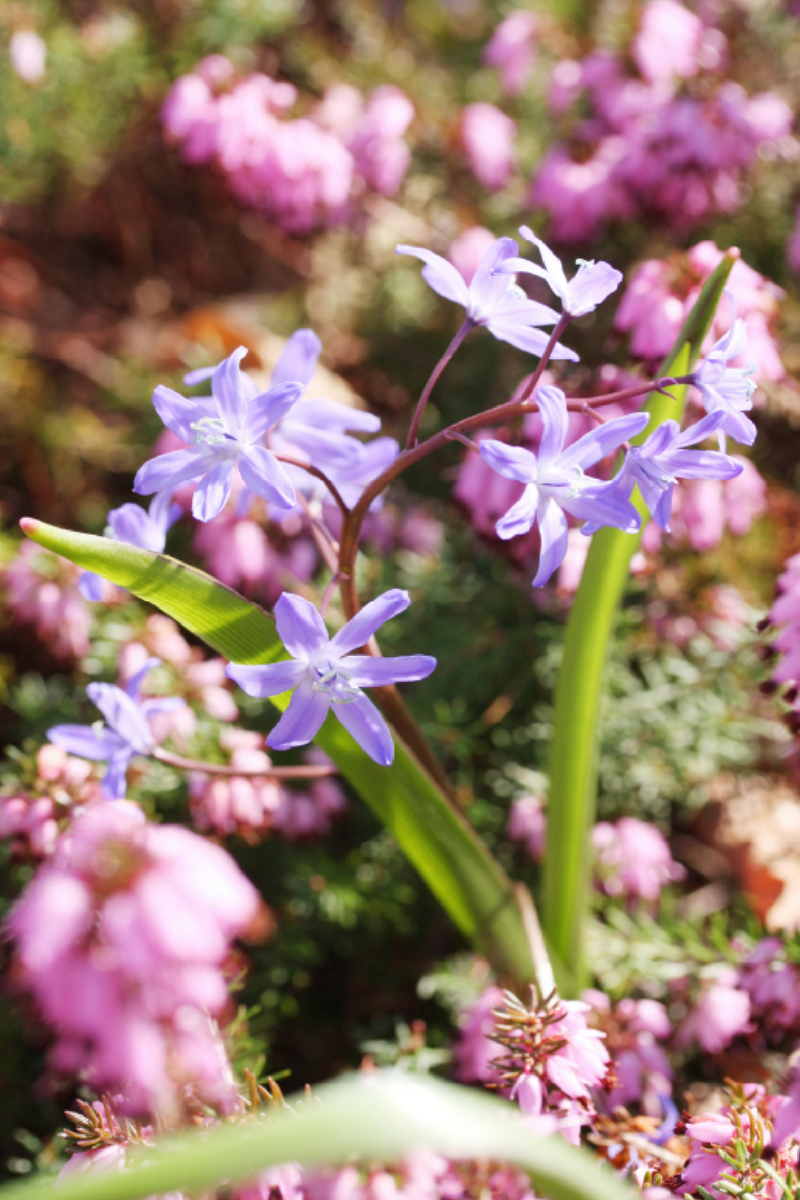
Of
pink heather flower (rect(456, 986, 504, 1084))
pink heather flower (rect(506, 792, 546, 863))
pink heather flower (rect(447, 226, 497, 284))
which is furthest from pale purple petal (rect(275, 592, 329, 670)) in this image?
pink heather flower (rect(447, 226, 497, 284))

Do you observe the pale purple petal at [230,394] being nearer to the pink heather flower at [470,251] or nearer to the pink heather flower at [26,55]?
the pink heather flower at [470,251]

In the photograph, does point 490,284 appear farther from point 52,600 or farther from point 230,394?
point 52,600

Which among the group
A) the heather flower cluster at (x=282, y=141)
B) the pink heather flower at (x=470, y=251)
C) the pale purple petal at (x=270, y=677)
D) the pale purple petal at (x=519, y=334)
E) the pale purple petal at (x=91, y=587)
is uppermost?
the heather flower cluster at (x=282, y=141)

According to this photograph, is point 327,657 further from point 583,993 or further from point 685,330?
point 583,993

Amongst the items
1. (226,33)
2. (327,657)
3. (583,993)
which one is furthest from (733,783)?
(226,33)

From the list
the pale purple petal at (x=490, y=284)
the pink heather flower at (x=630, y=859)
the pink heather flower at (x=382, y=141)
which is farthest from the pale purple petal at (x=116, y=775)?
the pink heather flower at (x=382, y=141)

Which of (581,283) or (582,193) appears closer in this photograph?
(581,283)

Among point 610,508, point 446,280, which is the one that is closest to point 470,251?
point 446,280
